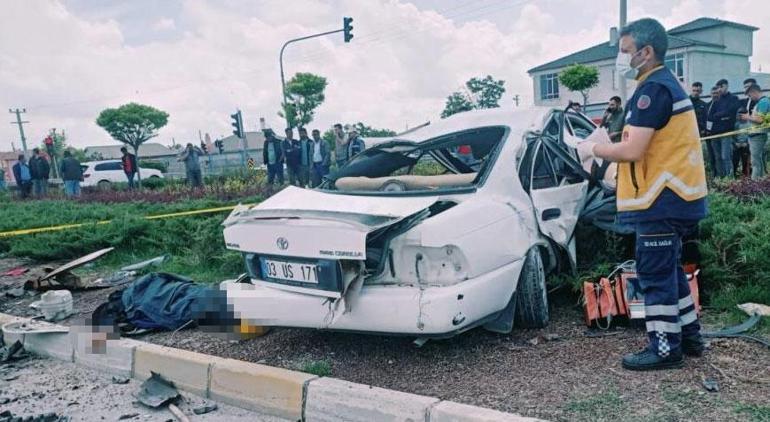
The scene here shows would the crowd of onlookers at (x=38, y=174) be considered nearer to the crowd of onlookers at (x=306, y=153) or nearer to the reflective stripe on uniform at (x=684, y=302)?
the crowd of onlookers at (x=306, y=153)

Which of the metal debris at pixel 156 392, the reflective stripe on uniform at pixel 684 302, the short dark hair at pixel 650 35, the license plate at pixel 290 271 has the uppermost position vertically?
the short dark hair at pixel 650 35

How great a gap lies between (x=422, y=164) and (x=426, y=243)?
1888mm

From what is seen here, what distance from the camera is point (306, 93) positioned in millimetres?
54750

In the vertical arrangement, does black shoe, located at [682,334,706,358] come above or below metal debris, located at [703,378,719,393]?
above

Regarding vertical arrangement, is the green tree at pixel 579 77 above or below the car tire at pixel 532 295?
above

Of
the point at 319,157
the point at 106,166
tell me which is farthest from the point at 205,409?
the point at 106,166

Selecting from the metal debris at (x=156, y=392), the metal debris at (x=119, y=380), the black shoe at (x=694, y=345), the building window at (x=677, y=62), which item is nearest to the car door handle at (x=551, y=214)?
the black shoe at (x=694, y=345)

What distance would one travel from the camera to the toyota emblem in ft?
11.9

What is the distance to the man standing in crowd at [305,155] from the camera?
47.5 feet

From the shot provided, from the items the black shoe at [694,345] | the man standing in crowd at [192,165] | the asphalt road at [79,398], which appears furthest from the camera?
the man standing in crowd at [192,165]

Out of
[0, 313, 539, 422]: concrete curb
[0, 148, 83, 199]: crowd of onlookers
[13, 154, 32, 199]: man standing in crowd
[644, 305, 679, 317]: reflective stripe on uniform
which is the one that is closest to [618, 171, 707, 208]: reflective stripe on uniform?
[644, 305, 679, 317]: reflective stripe on uniform

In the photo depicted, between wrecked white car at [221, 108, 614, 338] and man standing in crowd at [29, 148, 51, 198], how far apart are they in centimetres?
1893

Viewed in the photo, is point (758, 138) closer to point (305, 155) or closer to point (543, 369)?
point (543, 369)

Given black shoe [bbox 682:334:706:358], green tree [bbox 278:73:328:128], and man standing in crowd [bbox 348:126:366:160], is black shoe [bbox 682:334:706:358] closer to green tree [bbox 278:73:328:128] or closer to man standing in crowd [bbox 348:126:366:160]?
man standing in crowd [bbox 348:126:366:160]
